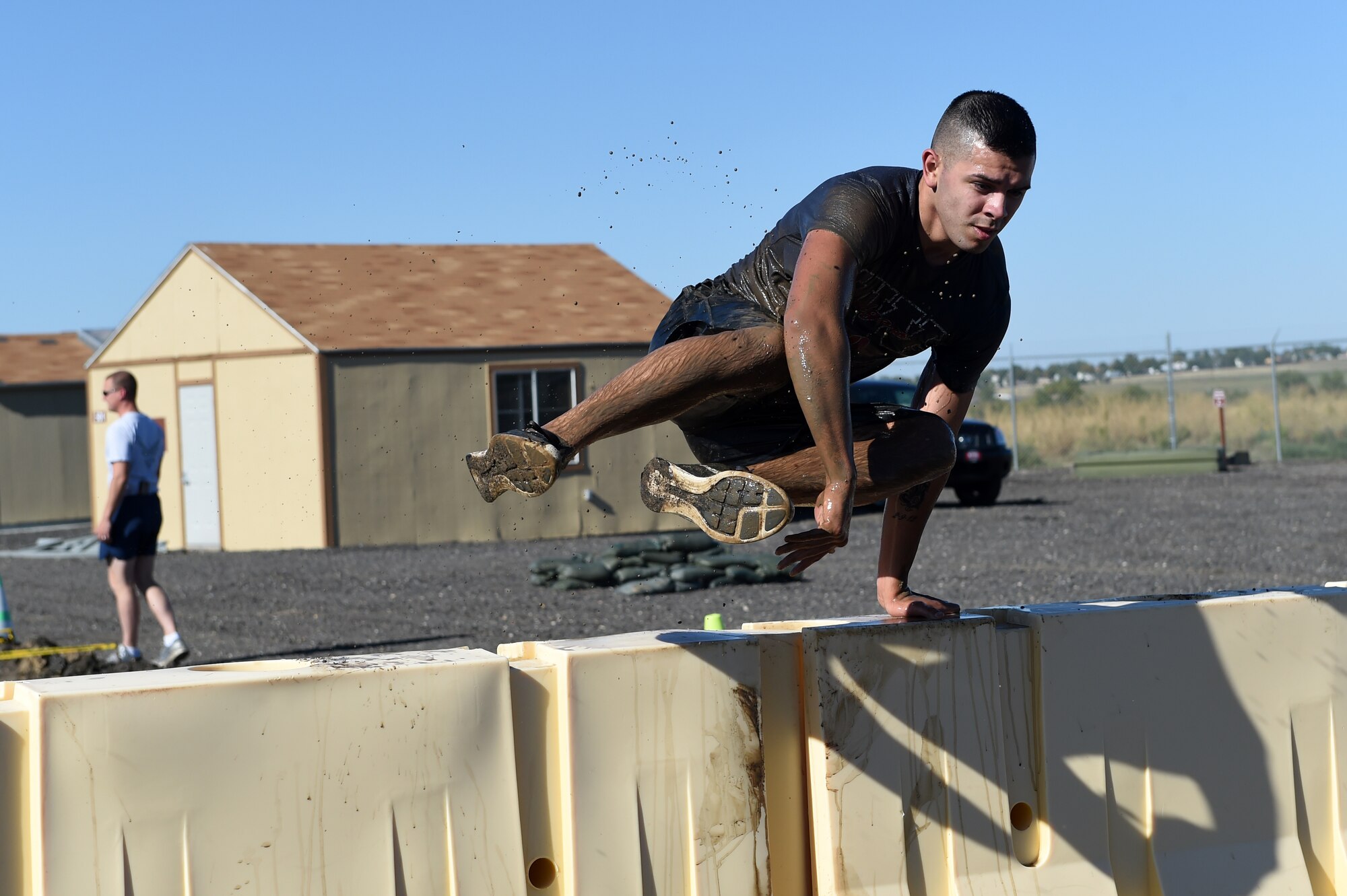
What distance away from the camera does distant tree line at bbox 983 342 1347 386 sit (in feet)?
121

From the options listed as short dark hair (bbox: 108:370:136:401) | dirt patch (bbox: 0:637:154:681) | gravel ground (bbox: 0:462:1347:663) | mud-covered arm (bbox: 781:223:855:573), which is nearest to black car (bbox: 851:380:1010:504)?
gravel ground (bbox: 0:462:1347:663)

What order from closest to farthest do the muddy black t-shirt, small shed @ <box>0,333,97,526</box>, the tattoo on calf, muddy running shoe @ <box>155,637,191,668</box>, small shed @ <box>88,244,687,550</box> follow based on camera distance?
the muddy black t-shirt → the tattoo on calf → muddy running shoe @ <box>155,637,191,668</box> → small shed @ <box>88,244,687,550</box> → small shed @ <box>0,333,97,526</box>

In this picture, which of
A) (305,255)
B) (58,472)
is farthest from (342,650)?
(58,472)

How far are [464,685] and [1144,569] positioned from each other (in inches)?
465

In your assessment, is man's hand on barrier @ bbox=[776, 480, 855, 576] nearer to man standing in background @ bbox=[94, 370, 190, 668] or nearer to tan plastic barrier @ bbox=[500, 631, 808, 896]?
tan plastic barrier @ bbox=[500, 631, 808, 896]

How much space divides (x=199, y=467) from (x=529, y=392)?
5515mm

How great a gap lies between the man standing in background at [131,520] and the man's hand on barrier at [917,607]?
266 inches

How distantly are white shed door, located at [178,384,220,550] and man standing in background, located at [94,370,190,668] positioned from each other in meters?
13.1

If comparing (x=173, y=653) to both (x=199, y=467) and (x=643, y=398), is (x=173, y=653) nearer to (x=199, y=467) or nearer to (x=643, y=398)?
(x=643, y=398)

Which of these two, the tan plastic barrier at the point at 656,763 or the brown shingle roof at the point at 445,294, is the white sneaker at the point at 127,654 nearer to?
the tan plastic barrier at the point at 656,763

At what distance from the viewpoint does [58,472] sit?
33406 millimetres

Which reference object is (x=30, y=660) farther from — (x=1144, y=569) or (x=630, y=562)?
(x=1144, y=569)

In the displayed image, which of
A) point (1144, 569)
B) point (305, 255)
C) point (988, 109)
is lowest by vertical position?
point (1144, 569)

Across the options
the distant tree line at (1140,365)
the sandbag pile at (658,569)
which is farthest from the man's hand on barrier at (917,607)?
the distant tree line at (1140,365)
